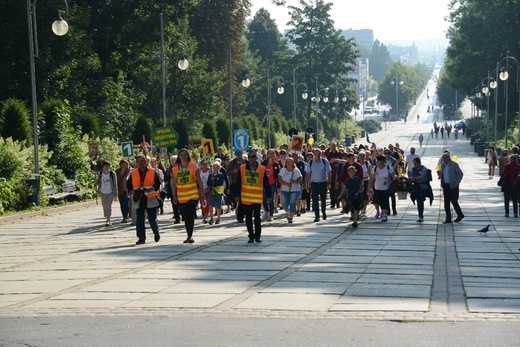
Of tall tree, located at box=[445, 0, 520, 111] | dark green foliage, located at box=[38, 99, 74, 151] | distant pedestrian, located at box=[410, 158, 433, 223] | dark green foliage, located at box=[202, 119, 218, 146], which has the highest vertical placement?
tall tree, located at box=[445, 0, 520, 111]

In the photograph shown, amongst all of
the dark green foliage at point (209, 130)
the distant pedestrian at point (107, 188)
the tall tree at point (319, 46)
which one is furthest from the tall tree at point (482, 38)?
the distant pedestrian at point (107, 188)

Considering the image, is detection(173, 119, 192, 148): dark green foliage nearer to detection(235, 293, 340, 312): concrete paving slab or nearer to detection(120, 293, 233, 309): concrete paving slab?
detection(120, 293, 233, 309): concrete paving slab

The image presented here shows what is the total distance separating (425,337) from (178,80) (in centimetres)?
6439

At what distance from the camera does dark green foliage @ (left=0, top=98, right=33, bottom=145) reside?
35.5m

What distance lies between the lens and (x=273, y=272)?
1505cm

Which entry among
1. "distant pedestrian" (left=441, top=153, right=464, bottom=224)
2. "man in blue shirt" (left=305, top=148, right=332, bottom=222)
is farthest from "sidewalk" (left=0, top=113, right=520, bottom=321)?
"distant pedestrian" (left=441, top=153, right=464, bottom=224)

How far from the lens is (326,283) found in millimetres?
13758

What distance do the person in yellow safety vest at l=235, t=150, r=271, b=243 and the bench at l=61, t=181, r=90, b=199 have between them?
51.3ft

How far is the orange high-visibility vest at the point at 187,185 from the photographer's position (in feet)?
64.0

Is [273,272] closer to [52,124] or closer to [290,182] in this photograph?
[290,182]

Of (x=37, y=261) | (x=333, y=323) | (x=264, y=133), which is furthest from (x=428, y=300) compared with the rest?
(x=264, y=133)

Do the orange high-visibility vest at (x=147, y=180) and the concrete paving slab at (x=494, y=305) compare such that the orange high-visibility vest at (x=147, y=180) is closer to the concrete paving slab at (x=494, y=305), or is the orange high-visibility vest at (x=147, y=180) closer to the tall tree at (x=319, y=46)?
the concrete paving slab at (x=494, y=305)

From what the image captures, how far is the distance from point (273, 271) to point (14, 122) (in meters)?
22.5

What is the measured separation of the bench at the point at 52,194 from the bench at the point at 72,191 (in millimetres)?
567
